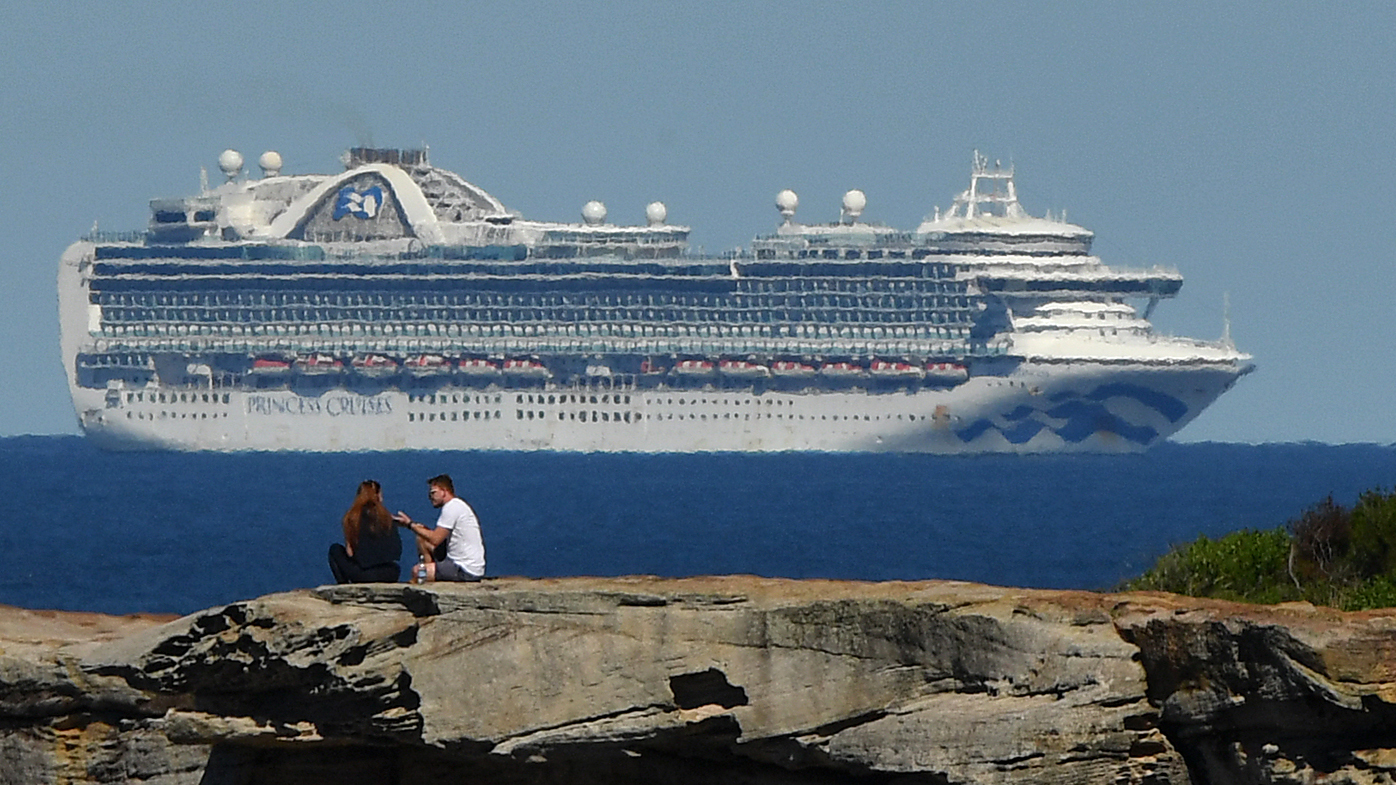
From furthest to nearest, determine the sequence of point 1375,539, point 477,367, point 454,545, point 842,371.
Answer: point 477,367, point 842,371, point 1375,539, point 454,545

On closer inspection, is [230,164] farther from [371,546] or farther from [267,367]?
[371,546]

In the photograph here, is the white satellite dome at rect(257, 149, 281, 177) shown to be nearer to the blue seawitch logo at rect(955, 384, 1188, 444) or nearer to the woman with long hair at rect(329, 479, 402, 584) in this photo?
the blue seawitch logo at rect(955, 384, 1188, 444)

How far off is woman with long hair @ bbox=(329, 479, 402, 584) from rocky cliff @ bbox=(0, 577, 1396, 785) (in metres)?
0.40

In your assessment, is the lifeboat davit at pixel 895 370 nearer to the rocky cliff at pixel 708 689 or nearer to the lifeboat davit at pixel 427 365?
the lifeboat davit at pixel 427 365

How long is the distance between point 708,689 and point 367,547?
1.77 meters

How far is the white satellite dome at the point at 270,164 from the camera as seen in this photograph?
9956 cm

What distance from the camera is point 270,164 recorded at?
3927 inches

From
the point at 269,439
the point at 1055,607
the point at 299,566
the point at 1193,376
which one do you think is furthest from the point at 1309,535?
the point at 269,439

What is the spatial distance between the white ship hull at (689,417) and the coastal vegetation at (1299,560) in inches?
2680

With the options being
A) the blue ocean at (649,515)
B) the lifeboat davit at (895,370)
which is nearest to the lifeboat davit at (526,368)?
the blue ocean at (649,515)

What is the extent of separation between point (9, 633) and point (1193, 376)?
7237 cm

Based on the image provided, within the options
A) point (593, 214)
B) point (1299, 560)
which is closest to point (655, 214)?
point (593, 214)

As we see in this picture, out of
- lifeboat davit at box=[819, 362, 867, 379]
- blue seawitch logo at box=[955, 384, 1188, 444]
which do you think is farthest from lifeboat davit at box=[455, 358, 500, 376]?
blue seawitch logo at box=[955, 384, 1188, 444]

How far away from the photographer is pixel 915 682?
1258 cm
